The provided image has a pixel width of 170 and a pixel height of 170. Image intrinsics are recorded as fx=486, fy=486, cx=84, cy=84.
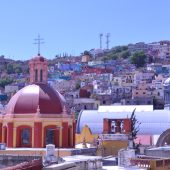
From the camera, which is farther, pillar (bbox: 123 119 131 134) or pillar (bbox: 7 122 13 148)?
pillar (bbox: 123 119 131 134)

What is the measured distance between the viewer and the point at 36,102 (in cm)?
3198

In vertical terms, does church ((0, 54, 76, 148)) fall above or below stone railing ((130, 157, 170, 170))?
above

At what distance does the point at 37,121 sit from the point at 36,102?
1.49 meters

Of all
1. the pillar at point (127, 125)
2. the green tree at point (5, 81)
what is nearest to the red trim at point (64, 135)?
the pillar at point (127, 125)

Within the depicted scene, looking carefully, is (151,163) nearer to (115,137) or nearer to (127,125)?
(115,137)

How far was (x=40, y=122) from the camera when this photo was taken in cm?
3112

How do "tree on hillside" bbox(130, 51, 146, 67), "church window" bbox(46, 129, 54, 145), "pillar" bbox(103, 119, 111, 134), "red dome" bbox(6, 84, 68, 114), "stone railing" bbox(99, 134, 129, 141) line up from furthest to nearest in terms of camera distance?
1. "tree on hillside" bbox(130, 51, 146, 67)
2. "pillar" bbox(103, 119, 111, 134)
3. "red dome" bbox(6, 84, 68, 114)
4. "church window" bbox(46, 129, 54, 145)
5. "stone railing" bbox(99, 134, 129, 141)

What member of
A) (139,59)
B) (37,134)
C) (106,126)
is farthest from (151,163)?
(139,59)

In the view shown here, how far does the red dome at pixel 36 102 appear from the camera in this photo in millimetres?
31922

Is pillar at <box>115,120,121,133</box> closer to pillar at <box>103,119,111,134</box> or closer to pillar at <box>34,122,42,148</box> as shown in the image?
pillar at <box>103,119,111,134</box>

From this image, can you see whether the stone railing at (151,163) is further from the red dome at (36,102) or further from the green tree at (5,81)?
the green tree at (5,81)

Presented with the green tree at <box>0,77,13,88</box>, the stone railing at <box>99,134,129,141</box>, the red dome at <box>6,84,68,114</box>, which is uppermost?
the green tree at <box>0,77,13,88</box>

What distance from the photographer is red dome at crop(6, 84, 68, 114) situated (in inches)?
1257

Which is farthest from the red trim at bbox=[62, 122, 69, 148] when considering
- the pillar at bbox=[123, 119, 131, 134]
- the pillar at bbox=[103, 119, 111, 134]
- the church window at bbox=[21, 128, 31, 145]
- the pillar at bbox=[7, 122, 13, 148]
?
the pillar at bbox=[123, 119, 131, 134]
